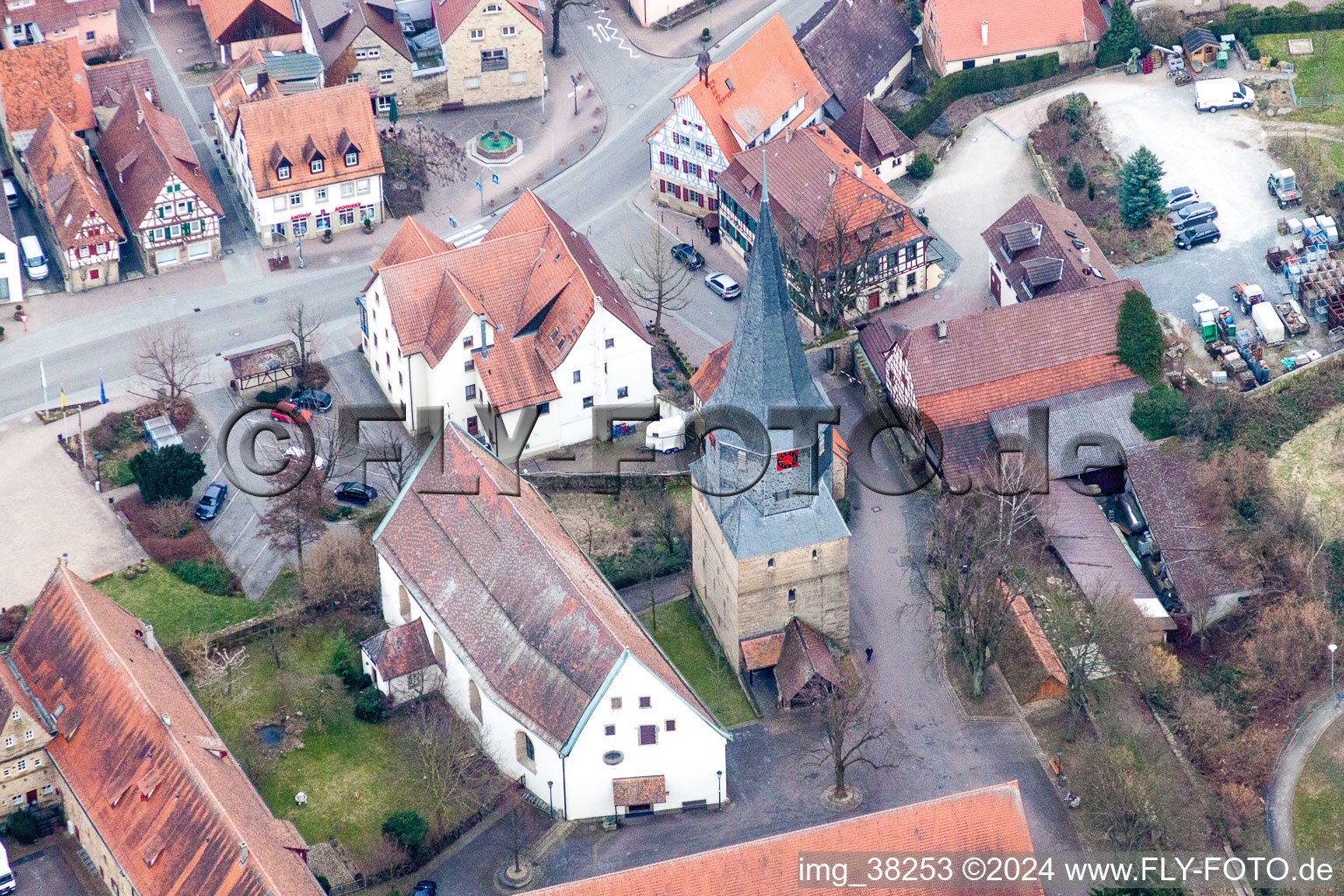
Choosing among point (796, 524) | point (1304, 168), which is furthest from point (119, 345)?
point (1304, 168)

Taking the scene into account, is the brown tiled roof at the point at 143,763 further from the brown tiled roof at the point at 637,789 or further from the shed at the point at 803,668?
the shed at the point at 803,668

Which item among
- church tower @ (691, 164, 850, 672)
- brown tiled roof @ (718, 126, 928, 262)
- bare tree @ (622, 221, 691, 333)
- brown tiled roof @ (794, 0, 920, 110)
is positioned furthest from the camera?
brown tiled roof @ (794, 0, 920, 110)

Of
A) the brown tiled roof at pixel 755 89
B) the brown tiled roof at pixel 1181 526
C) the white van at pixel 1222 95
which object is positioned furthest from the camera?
the white van at pixel 1222 95

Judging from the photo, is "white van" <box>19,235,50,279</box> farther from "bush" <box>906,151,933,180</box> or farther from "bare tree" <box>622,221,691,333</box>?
"bush" <box>906,151,933,180</box>

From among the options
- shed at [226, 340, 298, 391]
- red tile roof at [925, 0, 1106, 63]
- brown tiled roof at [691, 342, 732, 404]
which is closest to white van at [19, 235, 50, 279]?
shed at [226, 340, 298, 391]

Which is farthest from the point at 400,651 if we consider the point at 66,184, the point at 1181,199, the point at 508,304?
the point at 1181,199

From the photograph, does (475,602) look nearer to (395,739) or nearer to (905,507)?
(395,739)

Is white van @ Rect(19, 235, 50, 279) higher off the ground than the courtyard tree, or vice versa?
white van @ Rect(19, 235, 50, 279)

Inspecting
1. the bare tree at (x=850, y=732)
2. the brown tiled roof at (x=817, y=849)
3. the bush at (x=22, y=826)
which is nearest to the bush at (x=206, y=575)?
the bush at (x=22, y=826)
